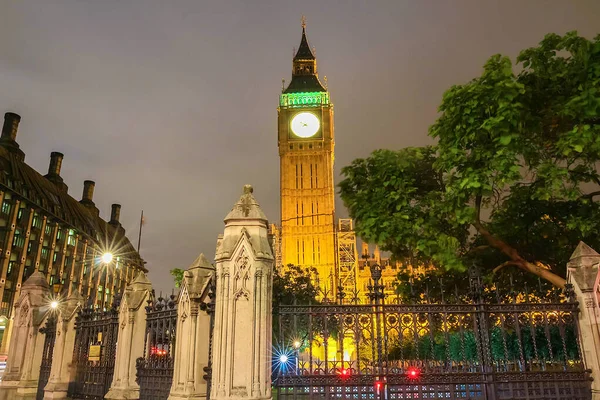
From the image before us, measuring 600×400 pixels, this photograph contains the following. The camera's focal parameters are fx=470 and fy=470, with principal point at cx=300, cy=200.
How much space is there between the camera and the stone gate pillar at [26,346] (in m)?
14.0

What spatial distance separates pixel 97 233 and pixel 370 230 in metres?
80.4

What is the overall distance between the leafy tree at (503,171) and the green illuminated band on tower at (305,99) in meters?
72.3

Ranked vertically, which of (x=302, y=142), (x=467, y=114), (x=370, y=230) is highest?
(x=302, y=142)

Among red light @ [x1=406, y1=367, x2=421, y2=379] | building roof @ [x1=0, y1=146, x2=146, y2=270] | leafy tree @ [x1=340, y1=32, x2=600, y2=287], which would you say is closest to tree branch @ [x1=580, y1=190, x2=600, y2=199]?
leafy tree @ [x1=340, y1=32, x2=600, y2=287]

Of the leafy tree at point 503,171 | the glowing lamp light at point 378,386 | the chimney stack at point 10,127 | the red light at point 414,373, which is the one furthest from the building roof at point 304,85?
the glowing lamp light at point 378,386

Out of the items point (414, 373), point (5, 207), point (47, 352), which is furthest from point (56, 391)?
point (5, 207)

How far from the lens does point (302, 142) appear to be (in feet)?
281

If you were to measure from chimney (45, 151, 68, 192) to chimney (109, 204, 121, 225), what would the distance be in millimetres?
25506

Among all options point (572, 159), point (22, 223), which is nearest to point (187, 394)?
point (572, 159)

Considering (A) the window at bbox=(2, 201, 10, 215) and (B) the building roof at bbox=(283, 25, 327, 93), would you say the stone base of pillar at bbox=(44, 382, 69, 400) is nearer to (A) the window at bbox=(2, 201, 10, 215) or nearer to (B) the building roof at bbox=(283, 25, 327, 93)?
(A) the window at bbox=(2, 201, 10, 215)

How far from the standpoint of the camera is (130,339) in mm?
11094

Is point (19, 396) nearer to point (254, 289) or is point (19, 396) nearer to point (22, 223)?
point (254, 289)

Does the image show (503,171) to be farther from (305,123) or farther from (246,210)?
(305,123)

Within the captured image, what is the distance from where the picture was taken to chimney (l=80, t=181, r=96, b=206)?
9525 centimetres
